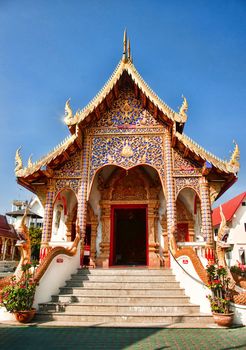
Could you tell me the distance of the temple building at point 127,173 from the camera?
8555 mm

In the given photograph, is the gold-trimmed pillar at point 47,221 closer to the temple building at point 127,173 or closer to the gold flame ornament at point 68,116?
the temple building at point 127,173

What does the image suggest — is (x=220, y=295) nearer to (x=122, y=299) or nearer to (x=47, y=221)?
(x=122, y=299)

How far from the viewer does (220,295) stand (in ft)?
18.0

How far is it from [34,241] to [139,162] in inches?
884

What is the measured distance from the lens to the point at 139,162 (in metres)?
8.93

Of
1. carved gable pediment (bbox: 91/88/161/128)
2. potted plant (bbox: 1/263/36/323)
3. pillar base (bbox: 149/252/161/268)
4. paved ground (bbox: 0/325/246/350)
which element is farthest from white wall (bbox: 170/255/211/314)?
carved gable pediment (bbox: 91/88/161/128)

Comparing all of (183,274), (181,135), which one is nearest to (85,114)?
(181,135)

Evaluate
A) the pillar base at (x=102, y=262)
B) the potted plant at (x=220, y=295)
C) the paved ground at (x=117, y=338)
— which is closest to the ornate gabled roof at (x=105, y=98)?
the potted plant at (x=220, y=295)

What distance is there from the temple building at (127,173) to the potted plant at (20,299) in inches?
106

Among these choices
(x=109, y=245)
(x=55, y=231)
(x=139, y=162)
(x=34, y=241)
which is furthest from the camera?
(x=34, y=241)

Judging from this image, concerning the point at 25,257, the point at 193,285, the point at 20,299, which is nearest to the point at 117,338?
the point at 20,299

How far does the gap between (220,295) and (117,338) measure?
89.4 inches

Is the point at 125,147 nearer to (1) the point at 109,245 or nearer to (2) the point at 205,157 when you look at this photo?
(2) the point at 205,157

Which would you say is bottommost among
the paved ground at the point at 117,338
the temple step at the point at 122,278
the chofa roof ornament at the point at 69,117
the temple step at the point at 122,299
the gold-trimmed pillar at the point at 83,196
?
the paved ground at the point at 117,338
